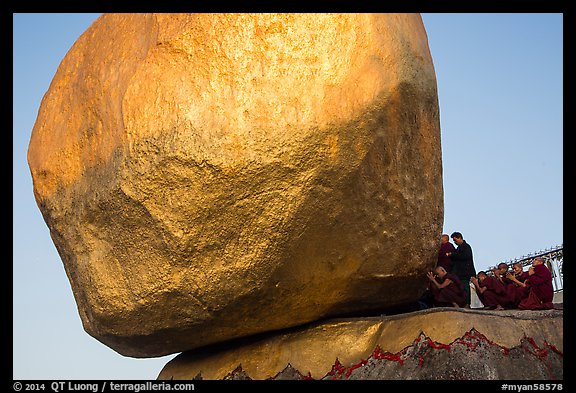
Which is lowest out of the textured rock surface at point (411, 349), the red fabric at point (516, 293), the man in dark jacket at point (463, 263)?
the textured rock surface at point (411, 349)

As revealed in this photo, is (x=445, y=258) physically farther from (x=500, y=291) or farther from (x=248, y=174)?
(x=248, y=174)

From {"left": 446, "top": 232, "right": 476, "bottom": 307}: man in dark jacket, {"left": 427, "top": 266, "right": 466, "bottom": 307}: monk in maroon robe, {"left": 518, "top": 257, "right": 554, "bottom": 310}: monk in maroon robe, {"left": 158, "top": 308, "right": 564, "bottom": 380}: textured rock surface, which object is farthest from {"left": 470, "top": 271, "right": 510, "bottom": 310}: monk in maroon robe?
{"left": 158, "top": 308, "right": 564, "bottom": 380}: textured rock surface

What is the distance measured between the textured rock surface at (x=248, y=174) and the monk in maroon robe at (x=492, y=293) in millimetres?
1222

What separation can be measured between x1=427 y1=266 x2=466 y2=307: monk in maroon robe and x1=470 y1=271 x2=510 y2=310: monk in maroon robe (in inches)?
→ 12.1

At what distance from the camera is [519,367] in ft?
19.0

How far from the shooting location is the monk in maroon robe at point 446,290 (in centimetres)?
733

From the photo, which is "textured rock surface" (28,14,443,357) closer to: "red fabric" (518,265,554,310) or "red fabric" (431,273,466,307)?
"red fabric" (431,273,466,307)

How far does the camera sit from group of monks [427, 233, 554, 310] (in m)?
7.34

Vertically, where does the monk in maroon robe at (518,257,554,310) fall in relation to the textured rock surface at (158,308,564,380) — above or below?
above

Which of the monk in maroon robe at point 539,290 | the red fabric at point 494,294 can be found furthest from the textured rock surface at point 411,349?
the red fabric at point 494,294

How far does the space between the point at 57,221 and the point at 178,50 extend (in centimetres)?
185

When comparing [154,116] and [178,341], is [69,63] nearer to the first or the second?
[154,116]

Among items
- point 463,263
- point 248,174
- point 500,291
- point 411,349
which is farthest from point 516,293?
point 248,174

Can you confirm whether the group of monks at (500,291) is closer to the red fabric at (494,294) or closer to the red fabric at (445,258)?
the red fabric at (494,294)
